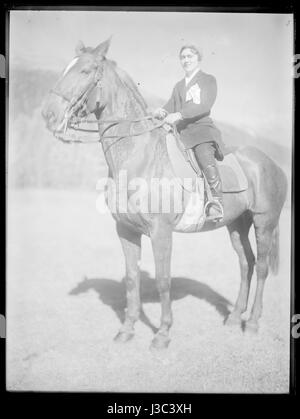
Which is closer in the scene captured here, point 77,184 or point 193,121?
point 193,121

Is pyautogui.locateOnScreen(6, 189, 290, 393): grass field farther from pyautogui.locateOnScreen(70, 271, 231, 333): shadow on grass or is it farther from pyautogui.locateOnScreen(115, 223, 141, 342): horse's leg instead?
pyautogui.locateOnScreen(115, 223, 141, 342): horse's leg

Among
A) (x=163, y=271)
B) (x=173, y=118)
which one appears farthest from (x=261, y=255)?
(x=173, y=118)

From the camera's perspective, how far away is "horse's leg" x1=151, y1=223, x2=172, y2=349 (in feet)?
13.4

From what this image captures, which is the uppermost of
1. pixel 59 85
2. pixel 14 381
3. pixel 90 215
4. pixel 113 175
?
pixel 59 85

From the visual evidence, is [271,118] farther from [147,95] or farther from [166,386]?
[166,386]

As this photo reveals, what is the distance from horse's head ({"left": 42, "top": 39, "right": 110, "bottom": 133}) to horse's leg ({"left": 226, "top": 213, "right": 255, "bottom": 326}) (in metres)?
2.05

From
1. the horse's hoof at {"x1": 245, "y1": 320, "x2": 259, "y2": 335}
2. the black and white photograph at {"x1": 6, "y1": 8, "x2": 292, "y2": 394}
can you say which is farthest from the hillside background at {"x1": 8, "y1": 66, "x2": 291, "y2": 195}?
the horse's hoof at {"x1": 245, "y1": 320, "x2": 259, "y2": 335}

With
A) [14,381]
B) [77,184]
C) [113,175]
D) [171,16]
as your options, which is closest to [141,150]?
[113,175]

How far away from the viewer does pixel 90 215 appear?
5.55 meters

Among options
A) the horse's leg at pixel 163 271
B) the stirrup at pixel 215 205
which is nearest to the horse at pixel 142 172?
the horse's leg at pixel 163 271

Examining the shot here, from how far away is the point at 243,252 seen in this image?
4883 millimetres

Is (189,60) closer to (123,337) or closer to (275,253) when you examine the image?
(275,253)

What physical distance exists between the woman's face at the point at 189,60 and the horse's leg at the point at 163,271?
1527mm

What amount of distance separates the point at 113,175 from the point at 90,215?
1.52 metres
